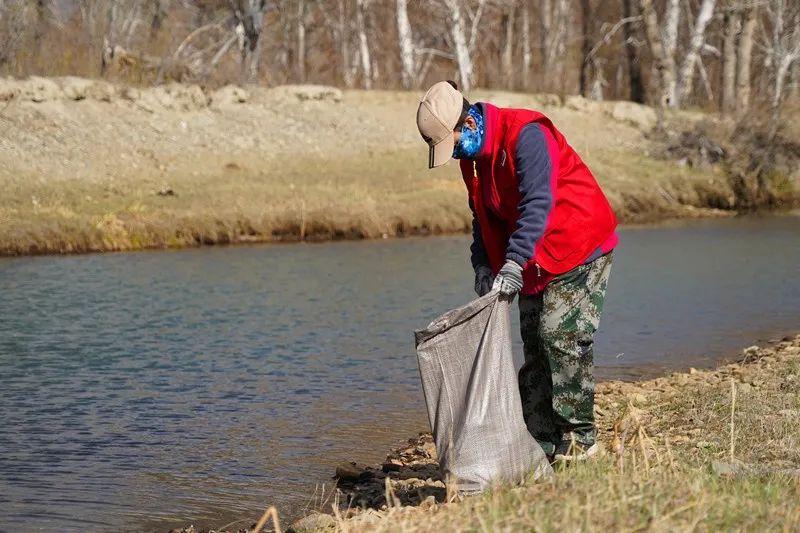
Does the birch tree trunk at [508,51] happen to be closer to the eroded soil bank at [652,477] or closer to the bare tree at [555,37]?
the bare tree at [555,37]

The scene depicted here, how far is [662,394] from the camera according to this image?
25.6ft

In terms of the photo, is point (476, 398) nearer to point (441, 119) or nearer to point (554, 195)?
point (554, 195)

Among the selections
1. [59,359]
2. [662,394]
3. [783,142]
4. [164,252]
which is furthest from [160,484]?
[783,142]

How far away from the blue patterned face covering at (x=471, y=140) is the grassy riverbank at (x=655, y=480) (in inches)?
51.0

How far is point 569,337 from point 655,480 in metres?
1.04

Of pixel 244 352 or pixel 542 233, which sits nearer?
pixel 542 233

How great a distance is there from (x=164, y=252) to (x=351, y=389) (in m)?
9.86

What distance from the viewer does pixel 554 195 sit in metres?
5.21

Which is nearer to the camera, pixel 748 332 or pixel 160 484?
pixel 160 484

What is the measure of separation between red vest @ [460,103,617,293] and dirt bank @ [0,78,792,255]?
45.7ft

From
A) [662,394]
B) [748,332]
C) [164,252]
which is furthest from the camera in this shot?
[164,252]

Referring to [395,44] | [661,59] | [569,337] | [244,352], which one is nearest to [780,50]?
[661,59]

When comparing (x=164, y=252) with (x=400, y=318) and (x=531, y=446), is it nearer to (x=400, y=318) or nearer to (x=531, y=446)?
(x=400, y=318)

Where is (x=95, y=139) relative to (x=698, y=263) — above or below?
above
